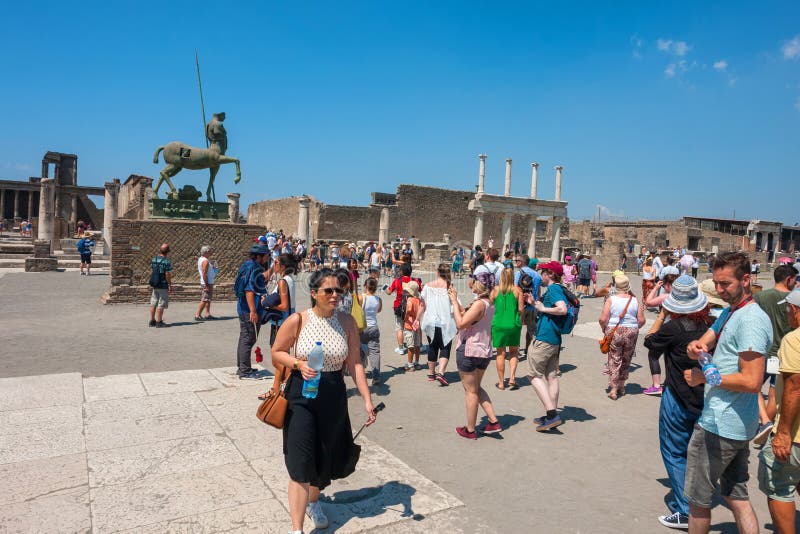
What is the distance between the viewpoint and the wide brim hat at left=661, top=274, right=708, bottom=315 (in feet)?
12.1

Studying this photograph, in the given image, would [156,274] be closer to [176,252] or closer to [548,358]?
[176,252]

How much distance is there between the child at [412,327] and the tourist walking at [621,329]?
2419mm

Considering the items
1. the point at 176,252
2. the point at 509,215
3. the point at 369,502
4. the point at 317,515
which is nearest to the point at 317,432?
the point at 317,515

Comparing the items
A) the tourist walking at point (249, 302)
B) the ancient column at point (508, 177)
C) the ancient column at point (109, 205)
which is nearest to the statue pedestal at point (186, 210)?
the tourist walking at point (249, 302)

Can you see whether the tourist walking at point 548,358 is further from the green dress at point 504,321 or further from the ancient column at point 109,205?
the ancient column at point 109,205

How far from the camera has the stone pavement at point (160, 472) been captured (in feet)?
10.8

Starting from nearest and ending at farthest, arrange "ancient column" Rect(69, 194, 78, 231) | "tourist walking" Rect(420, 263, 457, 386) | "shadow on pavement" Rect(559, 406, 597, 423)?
"shadow on pavement" Rect(559, 406, 597, 423), "tourist walking" Rect(420, 263, 457, 386), "ancient column" Rect(69, 194, 78, 231)

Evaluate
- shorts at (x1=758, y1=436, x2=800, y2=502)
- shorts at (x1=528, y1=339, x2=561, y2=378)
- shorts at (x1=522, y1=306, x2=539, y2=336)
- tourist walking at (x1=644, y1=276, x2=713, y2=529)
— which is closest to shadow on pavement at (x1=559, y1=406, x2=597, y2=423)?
shorts at (x1=528, y1=339, x2=561, y2=378)

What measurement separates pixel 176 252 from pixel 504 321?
1001 centimetres

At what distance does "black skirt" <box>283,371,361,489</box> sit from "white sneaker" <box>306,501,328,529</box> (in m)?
0.25

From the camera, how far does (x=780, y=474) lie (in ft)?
9.39

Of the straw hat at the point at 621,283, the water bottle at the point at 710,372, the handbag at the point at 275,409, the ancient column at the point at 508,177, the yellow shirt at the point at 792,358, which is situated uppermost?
the ancient column at the point at 508,177

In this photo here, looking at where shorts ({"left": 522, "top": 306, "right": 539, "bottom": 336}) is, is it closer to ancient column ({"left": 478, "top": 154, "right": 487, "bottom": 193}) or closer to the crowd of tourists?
the crowd of tourists

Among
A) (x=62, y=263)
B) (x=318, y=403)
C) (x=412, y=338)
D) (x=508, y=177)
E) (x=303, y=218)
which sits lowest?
(x=62, y=263)
